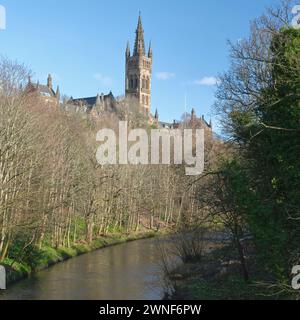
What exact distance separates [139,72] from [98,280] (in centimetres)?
11318

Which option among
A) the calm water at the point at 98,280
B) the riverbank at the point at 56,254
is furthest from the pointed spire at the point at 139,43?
the calm water at the point at 98,280

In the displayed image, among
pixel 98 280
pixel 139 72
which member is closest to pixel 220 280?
pixel 98 280

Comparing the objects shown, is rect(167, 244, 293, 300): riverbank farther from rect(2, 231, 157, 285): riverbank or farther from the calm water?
rect(2, 231, 157, 285): riverbank

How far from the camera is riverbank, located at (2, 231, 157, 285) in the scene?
26.6 m

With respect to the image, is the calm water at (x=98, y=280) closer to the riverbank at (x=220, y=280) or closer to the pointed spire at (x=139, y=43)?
the riverbank at (x=220, y=280)

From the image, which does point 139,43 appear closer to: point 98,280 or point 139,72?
point 139,72

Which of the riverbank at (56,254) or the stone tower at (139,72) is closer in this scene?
the riverbank at (56,254)

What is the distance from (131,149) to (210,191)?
28681mm

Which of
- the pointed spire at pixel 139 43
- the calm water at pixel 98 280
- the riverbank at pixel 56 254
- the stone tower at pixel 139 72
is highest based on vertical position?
the pointed spire at pixel 139 43

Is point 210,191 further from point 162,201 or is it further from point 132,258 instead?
point 162,201

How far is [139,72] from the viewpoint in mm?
135000

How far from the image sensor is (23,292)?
2344cm

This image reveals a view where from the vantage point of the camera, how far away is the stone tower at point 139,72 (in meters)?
135

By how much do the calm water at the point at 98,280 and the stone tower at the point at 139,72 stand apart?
335 ft
